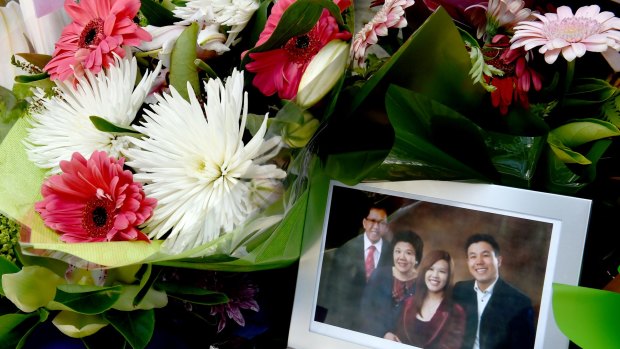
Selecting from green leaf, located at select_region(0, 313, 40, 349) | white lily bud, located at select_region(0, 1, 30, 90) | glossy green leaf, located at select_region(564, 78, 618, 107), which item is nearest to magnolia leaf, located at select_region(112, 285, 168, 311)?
green leaf, located at select_region(0, 313, 40, 349)

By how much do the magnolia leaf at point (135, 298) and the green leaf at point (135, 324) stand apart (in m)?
0.01

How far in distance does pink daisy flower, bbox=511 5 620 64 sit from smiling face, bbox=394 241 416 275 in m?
0.22

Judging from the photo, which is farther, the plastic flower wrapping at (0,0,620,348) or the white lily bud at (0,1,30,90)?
the white lily bud at (0,1,30,90)

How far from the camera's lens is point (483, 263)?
25.0 inches

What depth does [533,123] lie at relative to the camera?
0.64 m

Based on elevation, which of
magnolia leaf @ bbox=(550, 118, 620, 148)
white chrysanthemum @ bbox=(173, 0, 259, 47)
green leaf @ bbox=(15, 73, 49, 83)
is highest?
white chrysanthemum @ bbox=(173, 0, 259, 47)

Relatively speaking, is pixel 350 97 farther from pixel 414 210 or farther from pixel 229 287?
pixel 229 287

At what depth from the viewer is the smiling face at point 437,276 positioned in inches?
25.5

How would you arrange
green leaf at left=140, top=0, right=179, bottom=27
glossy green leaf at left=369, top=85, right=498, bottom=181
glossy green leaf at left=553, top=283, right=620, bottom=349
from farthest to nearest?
green leaf at left=140, top=0, right=179, bottom=27
glossy green leaf at left=369, top=85, right=498, bottom=181
glossy green leaf at left=553, top=283, right=620, bottom=349

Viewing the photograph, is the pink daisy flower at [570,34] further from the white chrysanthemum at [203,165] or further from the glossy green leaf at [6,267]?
the glossy green leaf at [6,267]

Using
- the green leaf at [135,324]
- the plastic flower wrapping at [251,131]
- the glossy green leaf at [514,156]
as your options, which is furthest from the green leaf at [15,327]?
the glossy green leaf at [514,156]

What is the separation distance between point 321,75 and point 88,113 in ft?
0.88

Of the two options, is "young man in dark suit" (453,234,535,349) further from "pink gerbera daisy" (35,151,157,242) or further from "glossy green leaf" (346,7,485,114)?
"pink gerbera daisy" (35,151,157,242)

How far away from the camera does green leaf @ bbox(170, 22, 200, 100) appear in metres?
0.67
